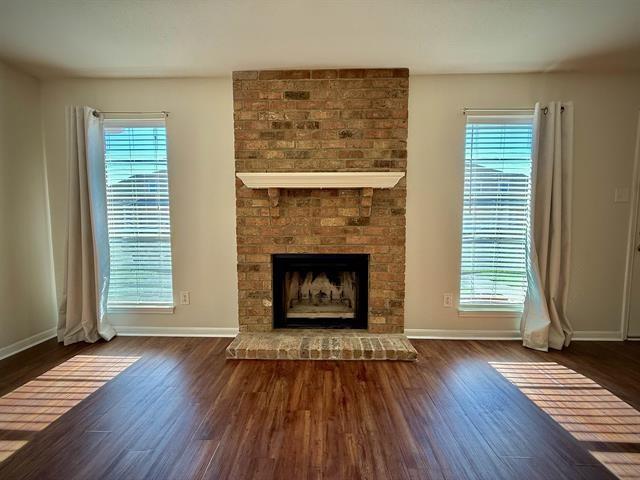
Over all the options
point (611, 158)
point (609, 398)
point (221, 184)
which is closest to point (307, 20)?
point (221, 184)

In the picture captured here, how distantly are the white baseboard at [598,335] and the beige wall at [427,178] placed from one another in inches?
1.6

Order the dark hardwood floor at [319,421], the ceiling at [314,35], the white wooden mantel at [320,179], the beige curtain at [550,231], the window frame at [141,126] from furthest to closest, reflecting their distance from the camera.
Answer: the window frame at [141,126], the beige curtain at [550,231], the white wooden mantel at [320,179], the ceiling at [314,35], the dark hardwood floor at [319,421]

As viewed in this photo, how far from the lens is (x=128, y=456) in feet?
4.75

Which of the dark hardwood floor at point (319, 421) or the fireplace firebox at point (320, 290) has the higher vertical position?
the fireplace firebox at point (320, 290)

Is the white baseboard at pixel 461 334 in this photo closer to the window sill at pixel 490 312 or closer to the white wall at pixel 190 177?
the window sill at pixel 490 312

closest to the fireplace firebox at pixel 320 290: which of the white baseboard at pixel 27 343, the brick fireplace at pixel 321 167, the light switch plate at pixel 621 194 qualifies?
the brick fireplace at pixel 321 167

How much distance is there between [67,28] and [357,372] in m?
3.20

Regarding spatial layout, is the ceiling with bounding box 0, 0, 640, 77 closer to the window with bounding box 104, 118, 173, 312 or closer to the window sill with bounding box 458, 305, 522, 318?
the window with bounding box 104, 118, 173, 312

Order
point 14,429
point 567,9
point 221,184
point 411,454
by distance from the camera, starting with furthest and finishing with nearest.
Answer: point 221,184, point 567,9, point 14,429, point 411,454

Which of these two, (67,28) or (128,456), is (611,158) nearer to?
(128,456)

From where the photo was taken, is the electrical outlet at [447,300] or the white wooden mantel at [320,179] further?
the electrical outlet at [447,300]

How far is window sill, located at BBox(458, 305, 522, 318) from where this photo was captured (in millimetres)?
2764

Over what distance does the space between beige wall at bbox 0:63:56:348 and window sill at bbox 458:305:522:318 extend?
4053 millimetres

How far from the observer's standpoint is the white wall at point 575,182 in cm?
262
